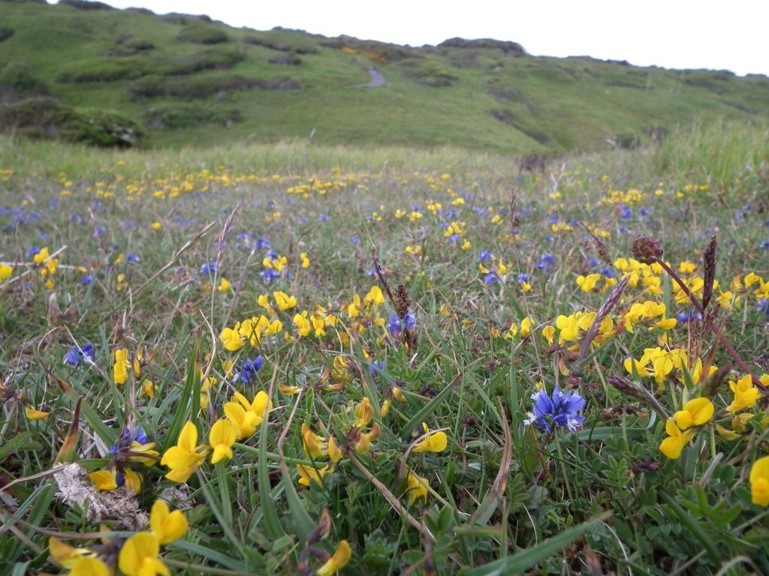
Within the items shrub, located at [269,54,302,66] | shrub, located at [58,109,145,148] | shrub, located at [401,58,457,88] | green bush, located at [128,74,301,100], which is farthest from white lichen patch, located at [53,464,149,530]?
shrub, located at [269,54,302,66]

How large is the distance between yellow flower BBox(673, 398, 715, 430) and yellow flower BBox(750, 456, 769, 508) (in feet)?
0.30

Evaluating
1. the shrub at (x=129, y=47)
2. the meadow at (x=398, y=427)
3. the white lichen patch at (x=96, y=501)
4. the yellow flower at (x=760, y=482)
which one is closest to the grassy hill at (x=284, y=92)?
the shrub at (x=129, y=47)

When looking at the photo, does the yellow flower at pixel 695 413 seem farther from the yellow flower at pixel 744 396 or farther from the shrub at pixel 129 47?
the shrub at pixel 129 47

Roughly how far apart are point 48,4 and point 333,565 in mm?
68002

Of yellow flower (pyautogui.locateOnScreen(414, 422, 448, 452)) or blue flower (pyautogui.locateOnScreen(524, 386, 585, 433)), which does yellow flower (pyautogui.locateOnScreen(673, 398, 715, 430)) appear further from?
yellow flower (pyautogui.locateOnScreen(414, 422, 448, 452))

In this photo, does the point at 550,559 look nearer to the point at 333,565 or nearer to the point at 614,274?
the point at 333,565

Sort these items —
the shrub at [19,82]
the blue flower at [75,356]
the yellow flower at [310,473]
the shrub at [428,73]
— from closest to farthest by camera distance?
the yellow flower at [310,473] → the blue flower at [75,356] → the shrub at [19,82] → the shrub at [428,73]

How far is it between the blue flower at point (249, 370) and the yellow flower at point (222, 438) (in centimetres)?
46

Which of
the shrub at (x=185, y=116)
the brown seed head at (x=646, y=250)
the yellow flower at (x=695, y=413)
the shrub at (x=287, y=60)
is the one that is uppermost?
the shrub at (x=287, y=60)

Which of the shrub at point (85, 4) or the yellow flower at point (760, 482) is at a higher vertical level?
the shrub at point (85, 4)

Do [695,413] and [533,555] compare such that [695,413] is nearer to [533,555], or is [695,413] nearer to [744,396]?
[744,396]

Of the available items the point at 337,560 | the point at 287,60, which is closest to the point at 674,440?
the point at 337,560

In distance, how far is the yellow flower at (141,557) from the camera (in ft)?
1.86

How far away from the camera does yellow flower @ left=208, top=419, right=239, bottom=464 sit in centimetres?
73
